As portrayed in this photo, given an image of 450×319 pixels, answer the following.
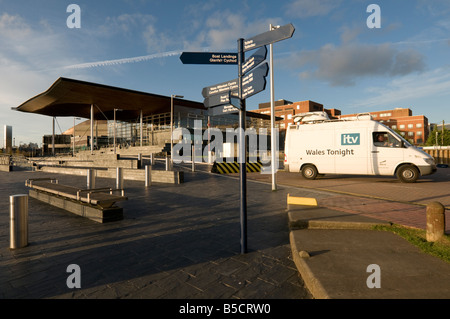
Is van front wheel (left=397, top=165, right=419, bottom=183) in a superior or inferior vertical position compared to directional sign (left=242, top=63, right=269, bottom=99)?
inferior

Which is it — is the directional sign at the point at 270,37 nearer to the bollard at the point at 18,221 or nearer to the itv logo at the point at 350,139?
the bollard at the point at 18,221

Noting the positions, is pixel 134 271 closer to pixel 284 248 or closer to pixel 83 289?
pixel 83 289

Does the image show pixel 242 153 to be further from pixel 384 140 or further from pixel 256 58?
pixel 384 140

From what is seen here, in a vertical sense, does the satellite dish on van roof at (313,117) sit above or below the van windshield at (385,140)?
above

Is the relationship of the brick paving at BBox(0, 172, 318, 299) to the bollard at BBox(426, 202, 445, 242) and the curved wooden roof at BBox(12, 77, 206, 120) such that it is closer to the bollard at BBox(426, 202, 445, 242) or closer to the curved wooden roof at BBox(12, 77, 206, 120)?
the bollard at BBox(426, 202, 445, 242)

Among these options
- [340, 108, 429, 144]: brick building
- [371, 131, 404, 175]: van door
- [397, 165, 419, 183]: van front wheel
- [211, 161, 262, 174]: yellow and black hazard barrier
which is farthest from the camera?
[340, 108, 429, 144]: brick building

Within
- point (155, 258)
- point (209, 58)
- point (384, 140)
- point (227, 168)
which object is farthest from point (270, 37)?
point (227, 168)

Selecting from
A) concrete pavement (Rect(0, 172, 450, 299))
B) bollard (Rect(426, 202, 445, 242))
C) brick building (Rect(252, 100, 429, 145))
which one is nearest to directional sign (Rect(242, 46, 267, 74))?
concrete pavement (Rect(0, 172, 450, 299))

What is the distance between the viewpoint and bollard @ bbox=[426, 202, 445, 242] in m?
3.65

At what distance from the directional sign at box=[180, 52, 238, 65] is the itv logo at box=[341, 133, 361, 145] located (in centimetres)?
1024

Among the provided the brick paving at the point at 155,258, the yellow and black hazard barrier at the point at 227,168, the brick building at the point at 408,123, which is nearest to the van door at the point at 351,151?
the yellow and black hazard barrier at the point at 227,168

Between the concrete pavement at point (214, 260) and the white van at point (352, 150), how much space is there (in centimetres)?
666

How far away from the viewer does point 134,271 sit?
3.17 m

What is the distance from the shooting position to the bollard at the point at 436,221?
12.0 feet
